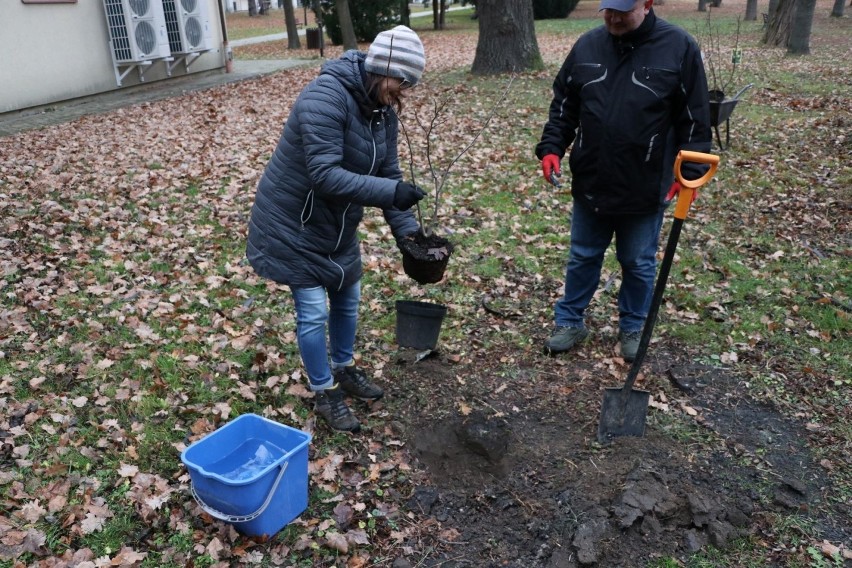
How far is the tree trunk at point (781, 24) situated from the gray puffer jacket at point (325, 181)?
17353 millimetres

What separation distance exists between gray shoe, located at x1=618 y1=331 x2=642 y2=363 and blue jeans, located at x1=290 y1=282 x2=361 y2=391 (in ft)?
5.42

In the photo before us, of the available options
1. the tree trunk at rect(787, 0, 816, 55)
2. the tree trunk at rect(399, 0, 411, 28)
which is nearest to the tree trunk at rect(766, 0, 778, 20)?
the tree trunk at rect(787, 0, 816, 55)

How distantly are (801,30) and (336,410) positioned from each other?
16096 millimetres

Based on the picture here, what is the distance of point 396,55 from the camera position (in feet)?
8.91

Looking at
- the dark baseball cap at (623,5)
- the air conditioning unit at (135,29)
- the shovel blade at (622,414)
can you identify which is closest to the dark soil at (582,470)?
the shovel blade at (622,414)

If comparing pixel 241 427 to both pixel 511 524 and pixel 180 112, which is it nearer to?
pixel 511 524

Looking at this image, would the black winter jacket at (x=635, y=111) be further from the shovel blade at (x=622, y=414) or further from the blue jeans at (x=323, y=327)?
the blue jeans at (x=323, y=327)

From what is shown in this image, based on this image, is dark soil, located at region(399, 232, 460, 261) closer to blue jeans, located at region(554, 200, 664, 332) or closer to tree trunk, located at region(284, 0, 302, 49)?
blue jeans, located at region(554, 200, 664, 332)

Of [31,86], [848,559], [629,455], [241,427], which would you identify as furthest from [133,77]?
[848,559]

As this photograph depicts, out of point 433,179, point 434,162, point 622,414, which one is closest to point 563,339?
point 622,414

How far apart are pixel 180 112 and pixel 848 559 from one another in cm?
1062

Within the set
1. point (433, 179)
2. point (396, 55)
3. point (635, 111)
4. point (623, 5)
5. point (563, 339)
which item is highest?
point (623, 5)

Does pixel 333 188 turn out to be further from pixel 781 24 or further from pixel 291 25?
pixel 291 25

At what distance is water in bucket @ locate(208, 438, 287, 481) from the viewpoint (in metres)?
2.90
